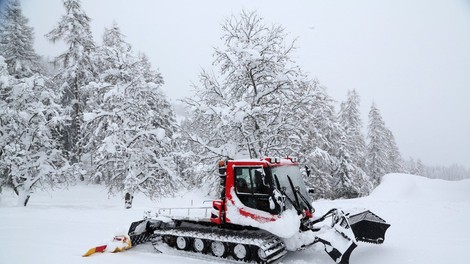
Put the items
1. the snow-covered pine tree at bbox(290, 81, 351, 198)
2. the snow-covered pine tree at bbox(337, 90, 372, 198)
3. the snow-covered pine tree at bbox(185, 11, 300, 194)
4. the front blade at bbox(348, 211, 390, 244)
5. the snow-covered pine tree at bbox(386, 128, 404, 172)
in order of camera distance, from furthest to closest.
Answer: the snow-covered pine tree at bbox(386, 128, 404, 172)
the snow-covered pine tree at bbox(337, 90, 372, 198)
the snow-covered pine tree at bbox(290, 81, 351, 198)
the snow-covered pine tree at bbox(185, 11, 300, 194)
the front blade at bbox(348, 211, 390, 244)

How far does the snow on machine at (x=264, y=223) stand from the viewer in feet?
24.1

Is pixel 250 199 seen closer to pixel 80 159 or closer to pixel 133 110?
pixel 133 110

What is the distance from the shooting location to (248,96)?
14195 mm

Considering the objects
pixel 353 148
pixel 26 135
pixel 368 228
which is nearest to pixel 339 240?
pixel 368 228

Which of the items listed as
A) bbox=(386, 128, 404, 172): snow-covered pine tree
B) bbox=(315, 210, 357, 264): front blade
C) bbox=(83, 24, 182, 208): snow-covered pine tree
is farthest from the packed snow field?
bbox=(386, 128, 404, 172): snow-covered pine tree

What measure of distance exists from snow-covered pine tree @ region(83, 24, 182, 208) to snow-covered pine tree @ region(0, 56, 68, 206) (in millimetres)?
2433

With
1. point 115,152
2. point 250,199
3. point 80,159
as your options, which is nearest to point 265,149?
point 250,199

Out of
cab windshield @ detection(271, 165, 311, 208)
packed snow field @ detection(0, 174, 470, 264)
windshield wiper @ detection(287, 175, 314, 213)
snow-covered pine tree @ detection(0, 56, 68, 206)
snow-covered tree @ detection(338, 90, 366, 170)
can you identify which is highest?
snow-covered tree @ detection(338, 90, 366, 170)

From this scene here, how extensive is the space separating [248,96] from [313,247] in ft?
24.5

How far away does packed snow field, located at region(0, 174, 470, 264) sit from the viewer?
7.80 metres

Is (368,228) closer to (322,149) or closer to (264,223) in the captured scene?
(264,223)

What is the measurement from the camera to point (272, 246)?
7.30 metres

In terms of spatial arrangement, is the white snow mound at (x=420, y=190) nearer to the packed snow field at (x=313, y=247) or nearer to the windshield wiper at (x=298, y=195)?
the packed snow field at (x=313, y=247)

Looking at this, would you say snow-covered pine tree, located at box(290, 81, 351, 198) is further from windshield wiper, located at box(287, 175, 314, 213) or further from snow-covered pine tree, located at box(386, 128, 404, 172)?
snow-covered pine tree, located at box(386, 128, 404, 172)
